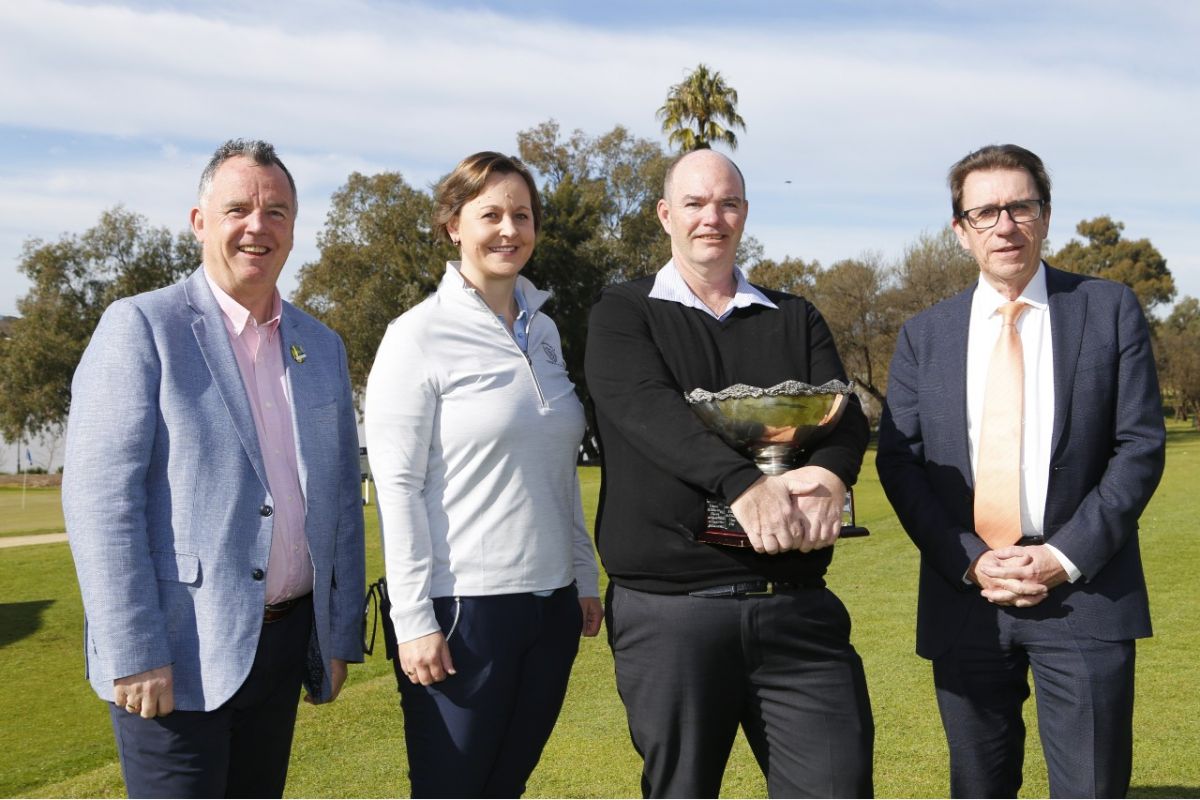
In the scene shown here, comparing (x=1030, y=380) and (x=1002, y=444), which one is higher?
(x=1030, y=380)

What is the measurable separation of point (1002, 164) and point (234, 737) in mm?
2844

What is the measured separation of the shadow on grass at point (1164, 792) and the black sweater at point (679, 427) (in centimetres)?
265

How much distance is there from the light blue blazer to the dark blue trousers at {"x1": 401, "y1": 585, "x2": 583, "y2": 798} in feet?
1.11

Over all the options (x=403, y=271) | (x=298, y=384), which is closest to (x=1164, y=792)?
(x=298, y=384)

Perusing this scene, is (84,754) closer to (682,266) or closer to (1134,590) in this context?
(682,266)

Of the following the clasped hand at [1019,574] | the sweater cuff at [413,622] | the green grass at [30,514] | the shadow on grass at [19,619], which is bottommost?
the green grass at [30,514]

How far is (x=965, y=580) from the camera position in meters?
3.35

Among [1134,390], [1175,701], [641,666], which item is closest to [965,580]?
[1134,390]

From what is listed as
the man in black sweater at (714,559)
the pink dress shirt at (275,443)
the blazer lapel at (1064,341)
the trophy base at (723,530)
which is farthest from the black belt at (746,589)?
the pink dress shirt at (275,443)

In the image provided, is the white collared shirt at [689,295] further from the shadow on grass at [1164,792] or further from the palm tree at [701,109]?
the palm tree at [701,109]

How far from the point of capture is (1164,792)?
475 centimetres

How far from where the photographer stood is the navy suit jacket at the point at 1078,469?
3273 millimetres

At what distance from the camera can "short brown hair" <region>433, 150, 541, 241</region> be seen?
3.26 metres

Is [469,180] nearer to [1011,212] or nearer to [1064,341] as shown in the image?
[1011,212]
